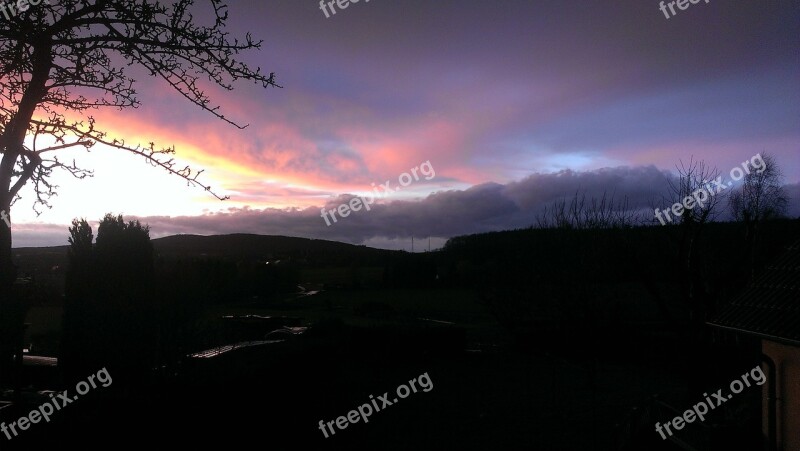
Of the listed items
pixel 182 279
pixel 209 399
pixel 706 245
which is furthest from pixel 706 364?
pixel 182 279

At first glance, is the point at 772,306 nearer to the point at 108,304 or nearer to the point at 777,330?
the point at 777,330

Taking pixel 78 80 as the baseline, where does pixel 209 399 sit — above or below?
below

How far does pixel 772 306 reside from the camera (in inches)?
297

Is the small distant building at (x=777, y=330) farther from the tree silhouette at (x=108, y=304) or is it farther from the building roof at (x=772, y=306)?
the tree silhouette at (x=108, y=304)

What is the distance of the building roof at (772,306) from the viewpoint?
6910 mm

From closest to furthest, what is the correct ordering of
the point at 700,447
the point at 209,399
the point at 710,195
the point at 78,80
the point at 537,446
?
1. the point at 78,80
2. the point at 700,447
3. the point at 209,399
4. the point at 537,446
5. the point at 710,195

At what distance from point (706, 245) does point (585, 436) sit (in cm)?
912

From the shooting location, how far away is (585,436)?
13.3 m

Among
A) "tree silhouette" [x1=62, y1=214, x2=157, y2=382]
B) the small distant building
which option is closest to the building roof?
the small distant building

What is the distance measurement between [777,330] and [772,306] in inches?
29.4

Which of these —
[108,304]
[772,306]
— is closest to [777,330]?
[772,306]


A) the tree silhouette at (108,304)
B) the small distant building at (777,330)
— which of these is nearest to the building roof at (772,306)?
the small distant building at (777,330)

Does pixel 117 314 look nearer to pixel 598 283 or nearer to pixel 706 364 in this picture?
pixel 706 364

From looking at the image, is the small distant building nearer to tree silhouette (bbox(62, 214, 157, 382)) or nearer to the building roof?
the building roof
